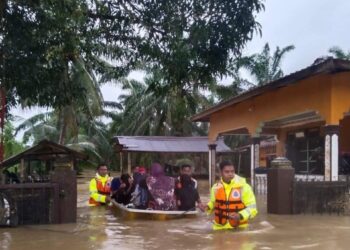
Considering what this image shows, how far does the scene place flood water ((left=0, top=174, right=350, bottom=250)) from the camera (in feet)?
26.8

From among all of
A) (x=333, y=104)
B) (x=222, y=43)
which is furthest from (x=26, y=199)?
(x=333, y=104)

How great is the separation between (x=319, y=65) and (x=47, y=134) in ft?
103

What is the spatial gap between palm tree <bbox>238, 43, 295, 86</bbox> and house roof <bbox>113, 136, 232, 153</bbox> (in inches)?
268

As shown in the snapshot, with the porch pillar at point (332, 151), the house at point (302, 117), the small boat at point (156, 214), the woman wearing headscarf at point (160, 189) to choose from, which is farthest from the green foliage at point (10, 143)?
the porch pillar at point (332, 151)

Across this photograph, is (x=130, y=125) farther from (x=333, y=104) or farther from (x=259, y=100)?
(x=333, y=104)

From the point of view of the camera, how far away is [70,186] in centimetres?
1097

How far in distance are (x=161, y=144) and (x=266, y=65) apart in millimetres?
11482

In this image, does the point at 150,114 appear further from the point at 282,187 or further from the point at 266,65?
the point at 282,187

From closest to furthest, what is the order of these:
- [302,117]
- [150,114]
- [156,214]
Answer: [156,214]
[302,117]
[150,114]

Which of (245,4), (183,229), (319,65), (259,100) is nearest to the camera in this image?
(245,4)

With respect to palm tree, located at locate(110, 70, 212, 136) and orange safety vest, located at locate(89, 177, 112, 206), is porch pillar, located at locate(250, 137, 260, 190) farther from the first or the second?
palm tree, located at locate(110, 70, 212, 136)

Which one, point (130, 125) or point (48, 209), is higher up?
point (130, 125)

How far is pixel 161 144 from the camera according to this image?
31.5 metres

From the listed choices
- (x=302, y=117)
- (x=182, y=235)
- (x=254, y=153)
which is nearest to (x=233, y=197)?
(x=182, y=235)
